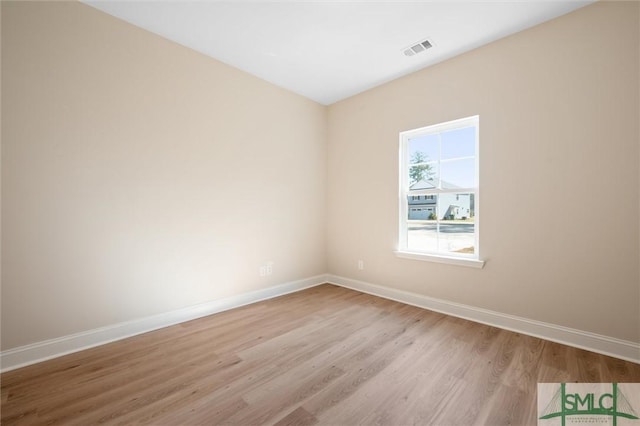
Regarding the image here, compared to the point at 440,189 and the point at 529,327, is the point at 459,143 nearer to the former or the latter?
the point at 440,189

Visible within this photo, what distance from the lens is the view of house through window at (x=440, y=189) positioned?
9.59 feet

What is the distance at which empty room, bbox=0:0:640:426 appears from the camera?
68.8 inches

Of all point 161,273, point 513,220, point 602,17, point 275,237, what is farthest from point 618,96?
point 161,273

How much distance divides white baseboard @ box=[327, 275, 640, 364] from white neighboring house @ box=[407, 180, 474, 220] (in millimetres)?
977

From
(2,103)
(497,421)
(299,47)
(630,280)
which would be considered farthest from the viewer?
(299,47)

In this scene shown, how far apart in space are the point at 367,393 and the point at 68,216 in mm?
2641

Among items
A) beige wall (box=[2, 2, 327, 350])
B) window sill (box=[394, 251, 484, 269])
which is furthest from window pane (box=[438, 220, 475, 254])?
beige wall (box=[2, 2, 327, 350])

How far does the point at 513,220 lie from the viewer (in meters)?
2.57

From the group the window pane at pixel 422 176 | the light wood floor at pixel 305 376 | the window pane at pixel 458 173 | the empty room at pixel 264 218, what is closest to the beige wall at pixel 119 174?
the empty room at pixel 264 218

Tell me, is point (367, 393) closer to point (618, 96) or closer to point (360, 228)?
point (360, 228)

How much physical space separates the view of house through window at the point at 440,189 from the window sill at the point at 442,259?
0.29ft

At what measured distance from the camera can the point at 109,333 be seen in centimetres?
233

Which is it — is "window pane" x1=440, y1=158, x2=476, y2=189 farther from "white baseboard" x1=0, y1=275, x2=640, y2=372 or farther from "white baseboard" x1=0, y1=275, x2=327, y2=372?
"white baseboard" x1=0, y1=275, x2=327, y2=372

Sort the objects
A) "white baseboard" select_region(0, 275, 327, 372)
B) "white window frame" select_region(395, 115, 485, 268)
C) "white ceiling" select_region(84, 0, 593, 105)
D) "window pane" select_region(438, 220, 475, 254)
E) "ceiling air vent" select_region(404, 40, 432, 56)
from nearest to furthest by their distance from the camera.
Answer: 1. "white baseboard" select_region(0, 275, 327, 372)
2. "white ceiling" select_region(84, 0, 593, 105)
3. "ceiling air vent" select_region(404, 40, 432, 56)
4. "white window frame" select_region(395, 115, 485, 268)
5. "window pane" select_region(438, 220, 475, 254)
